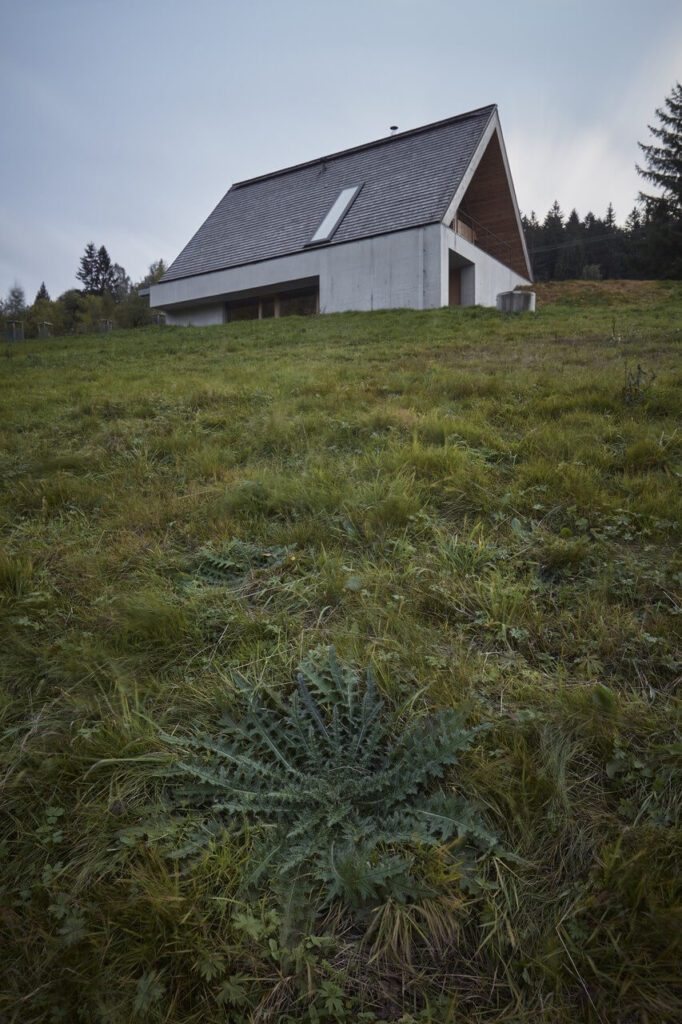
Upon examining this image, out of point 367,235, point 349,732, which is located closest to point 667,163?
point 367,235

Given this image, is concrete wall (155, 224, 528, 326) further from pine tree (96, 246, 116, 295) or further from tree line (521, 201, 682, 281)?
pine tree (96, 246, 116, 295)

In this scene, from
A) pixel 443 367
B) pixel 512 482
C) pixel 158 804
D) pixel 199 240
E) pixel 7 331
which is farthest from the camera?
pixel 199 240

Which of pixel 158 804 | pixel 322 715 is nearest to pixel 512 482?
pixel 322 715

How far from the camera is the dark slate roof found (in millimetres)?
15922

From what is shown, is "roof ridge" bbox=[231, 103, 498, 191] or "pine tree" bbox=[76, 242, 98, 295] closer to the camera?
"roof ridge" bbox=[231, 103, 498, 191]

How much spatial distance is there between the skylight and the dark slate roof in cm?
24

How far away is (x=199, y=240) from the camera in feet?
71.2

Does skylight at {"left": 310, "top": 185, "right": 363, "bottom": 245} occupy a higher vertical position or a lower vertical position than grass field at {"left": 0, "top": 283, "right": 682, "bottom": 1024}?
higher

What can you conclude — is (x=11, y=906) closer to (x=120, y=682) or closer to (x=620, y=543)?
(x=120, y=682)

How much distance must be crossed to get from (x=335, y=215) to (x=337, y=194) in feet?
5.31

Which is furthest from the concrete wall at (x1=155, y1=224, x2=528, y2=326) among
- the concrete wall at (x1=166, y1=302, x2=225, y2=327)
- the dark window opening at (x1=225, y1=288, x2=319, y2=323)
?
the dark window opening at (x1=225, y1=288, x2=319, y2=323)

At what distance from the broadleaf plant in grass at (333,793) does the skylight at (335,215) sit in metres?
18.0

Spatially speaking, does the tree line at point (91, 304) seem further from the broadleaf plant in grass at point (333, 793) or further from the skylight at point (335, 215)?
the broadleaf plant in grass at point (333, 793)

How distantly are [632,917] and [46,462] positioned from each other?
13.5 ft
